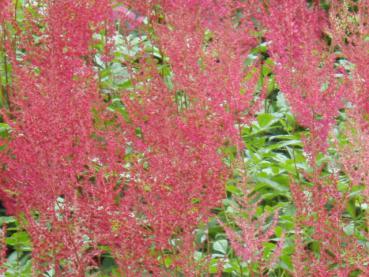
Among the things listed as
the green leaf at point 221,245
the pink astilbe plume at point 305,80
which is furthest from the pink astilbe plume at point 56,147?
the pink astilbe plume at point 305,80

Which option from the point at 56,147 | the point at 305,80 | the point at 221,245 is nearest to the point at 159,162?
the point at 56,147

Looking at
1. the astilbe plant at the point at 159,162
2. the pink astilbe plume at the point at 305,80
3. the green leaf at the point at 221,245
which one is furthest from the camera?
the green leaf at the point at 221,245

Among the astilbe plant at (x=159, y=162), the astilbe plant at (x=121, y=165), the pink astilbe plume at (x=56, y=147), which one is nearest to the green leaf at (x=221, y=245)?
the astilbe plant at (x=159, y=162)

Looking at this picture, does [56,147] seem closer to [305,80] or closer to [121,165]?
[121,165]

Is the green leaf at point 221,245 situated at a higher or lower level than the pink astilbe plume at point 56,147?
lower

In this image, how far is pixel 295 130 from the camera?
4.71 m

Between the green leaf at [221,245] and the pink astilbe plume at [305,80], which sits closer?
the pink astilbe plume at [305,80]

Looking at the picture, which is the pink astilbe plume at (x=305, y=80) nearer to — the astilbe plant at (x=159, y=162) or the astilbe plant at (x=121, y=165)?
the astilbe plant at (x=159, y=162)

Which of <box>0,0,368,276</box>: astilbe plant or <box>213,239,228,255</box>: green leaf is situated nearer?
<box>0,0,368,276</box>: astilbe plant

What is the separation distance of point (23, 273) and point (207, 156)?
1109mm

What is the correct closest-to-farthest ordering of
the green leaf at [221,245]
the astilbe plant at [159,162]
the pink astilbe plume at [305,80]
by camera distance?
the astilbe plant at [159,162] → the pink astilbe plume at [305,80] → the green leaf at [221,245]

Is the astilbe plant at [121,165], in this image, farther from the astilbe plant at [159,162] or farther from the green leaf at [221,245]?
the green leaf at [221,245]

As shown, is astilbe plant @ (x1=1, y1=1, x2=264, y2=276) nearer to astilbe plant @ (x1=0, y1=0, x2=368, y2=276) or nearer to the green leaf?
astilbe plant @ (x1=0, y1=0, x2=368, y2=276)

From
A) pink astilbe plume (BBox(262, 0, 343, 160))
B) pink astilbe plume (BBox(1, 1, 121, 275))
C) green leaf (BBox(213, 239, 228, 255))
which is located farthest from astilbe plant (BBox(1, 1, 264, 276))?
green leaf (BBox(213, 239, 228, 255))
